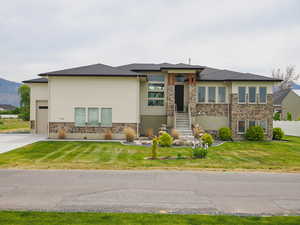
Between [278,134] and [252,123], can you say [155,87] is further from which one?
[278,134]

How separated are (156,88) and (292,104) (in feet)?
99.6

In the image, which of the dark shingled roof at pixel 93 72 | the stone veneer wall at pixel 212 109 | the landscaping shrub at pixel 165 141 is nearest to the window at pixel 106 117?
the dark shingled roof at pixel 93 72

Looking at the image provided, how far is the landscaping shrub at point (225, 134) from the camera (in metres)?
20.4

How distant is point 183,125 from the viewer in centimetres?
2042

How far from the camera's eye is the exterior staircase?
62.7 feet

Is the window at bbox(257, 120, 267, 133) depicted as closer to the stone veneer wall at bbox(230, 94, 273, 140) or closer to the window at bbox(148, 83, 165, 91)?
the stone veneer wall at bbox(230, 94, 273, 140)

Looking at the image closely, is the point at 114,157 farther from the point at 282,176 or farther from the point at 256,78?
the point at 256,78

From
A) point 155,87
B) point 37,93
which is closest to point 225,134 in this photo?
point 155,87

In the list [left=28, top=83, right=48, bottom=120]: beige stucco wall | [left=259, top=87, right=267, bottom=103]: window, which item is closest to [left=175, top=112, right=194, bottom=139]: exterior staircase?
[left=259, top=87, right=267, bottom=103]: window

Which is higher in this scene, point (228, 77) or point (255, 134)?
point (228, 77)

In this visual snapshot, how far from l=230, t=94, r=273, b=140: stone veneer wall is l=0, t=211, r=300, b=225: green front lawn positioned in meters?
16.2

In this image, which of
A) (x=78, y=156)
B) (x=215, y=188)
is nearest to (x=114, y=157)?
(x=78, y=156)

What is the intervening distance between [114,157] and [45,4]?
37.1ft

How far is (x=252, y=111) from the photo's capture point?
20.9 meters
